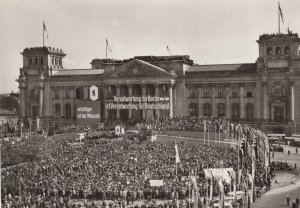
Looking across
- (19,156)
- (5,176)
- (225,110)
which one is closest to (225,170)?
(5,176)

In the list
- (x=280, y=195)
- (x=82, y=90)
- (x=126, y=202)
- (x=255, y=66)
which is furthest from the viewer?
(x=82, y=90)

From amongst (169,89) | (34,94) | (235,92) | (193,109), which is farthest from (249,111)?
(34,94)

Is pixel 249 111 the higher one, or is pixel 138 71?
pixel 138 71

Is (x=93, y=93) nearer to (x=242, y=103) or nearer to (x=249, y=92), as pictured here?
(x=242, y=103)

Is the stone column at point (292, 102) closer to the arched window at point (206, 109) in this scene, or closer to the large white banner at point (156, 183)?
the arched window at point (206, 109)

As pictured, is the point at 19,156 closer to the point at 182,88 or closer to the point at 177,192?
the point at 177,192

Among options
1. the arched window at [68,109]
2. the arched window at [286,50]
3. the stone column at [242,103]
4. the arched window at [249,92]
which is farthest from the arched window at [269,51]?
the arched window at [68,109]
